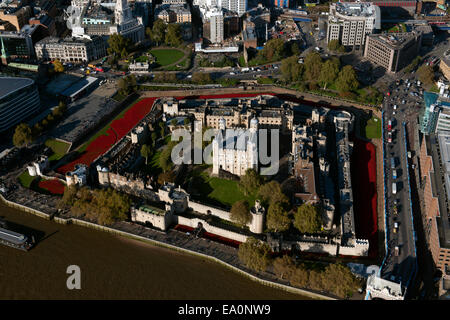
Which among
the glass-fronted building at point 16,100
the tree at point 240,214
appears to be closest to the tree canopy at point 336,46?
the tree at point 240,214

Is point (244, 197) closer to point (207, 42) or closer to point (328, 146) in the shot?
point (328, 146)

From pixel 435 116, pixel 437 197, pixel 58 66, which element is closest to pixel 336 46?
pixel 435 116

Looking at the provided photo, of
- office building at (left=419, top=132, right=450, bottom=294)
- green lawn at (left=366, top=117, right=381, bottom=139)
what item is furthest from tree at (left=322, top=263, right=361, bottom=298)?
green lawn at (left=366, top=117, right=381, bottom=139)

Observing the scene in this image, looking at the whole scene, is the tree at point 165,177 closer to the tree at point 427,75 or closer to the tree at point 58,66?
the tree at point 58,66

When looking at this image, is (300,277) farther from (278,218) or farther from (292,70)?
(292,70)

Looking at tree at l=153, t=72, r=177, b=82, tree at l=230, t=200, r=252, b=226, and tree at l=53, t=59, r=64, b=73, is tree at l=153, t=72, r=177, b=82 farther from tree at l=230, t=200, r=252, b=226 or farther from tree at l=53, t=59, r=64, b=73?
tree at l=230, t=200, r=252, b=226
